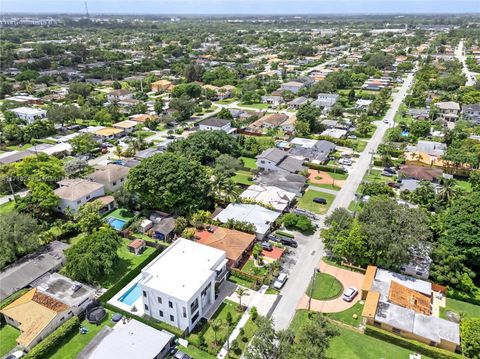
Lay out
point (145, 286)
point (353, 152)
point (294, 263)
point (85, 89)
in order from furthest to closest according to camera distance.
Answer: point (85, 89) < point (353, 152) < point (294, 263) < point (145, 286)

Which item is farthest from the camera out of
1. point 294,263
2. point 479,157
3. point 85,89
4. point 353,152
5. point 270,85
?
point 270,85

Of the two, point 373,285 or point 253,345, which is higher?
point 253,345

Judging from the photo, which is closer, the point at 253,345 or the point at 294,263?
the point at 253,345

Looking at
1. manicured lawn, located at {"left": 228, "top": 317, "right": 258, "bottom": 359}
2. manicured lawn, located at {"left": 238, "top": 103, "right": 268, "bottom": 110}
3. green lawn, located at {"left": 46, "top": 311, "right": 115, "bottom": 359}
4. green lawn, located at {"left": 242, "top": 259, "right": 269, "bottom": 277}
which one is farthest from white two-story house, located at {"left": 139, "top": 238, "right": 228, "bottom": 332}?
manicured lawn, located at {"left": 238, "top": 103, "right": 268, "bottom": 110}

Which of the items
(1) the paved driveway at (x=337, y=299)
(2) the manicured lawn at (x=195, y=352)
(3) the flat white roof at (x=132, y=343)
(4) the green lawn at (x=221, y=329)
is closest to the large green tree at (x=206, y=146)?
(1) the paved driveway at (x=337, y=299)

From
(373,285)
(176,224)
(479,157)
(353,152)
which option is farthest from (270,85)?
(373,285)

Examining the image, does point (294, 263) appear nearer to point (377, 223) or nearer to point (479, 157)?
point (377, 223)
